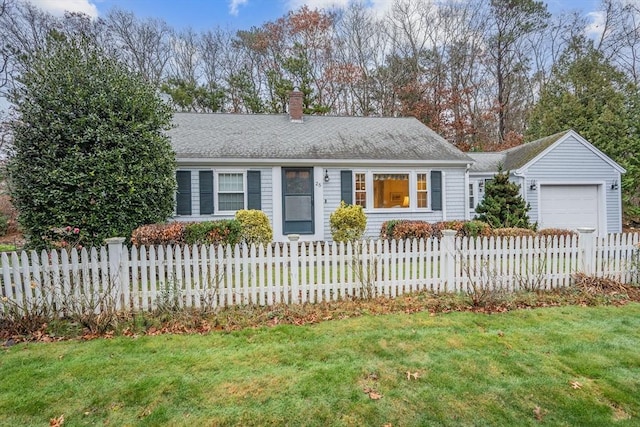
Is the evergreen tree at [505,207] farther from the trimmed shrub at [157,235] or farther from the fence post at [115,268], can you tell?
the fence post at [115,268]

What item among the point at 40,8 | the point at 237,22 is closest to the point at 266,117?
the point at 237,22

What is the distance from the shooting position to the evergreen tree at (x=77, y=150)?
20.2ft

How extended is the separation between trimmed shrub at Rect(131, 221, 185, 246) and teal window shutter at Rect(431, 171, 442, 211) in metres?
7.96

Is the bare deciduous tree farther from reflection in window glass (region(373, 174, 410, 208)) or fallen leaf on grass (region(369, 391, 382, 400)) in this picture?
fallen leaf on grass (region(369, 391, 382, 400))

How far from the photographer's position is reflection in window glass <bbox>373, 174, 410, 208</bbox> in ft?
36.0

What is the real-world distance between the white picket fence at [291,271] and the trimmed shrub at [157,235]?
117cm

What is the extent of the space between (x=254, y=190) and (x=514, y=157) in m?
10.8

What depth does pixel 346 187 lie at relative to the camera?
1068cm

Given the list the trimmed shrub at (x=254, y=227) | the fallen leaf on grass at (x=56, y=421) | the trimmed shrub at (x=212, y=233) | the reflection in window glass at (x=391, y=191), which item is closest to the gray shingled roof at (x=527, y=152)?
the reflection in window glass at (x=391, y=191)

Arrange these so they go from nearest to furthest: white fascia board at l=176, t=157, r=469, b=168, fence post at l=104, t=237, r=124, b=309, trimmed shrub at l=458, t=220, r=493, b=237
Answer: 1. fence post at l=104, t=237, r=124, b=309
2. trimmed shrub at l=458, t=220, r=493, b=237
3. white fascia board at l=176, t=157, r=469, b=168

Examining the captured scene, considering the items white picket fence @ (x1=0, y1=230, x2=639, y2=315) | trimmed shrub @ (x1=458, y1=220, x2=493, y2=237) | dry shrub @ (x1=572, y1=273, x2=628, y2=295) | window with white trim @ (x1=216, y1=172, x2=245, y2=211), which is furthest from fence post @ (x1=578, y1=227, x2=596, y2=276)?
window with white trim @ (x1=216, y1=172, x2=245, y2=211)

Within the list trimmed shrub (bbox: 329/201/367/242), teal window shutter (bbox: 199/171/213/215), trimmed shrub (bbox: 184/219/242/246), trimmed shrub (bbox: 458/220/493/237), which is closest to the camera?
trimmed shrub (bbox: 184/219/242/246)

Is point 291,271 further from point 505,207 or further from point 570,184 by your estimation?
point 570,184

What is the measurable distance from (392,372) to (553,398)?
127 cm
